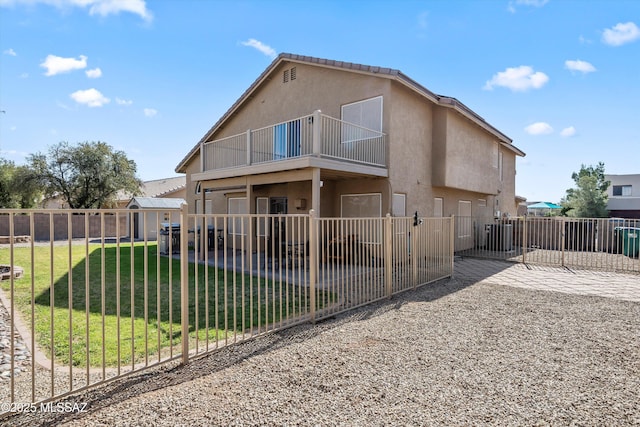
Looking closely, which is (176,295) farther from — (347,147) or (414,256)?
(347,147)

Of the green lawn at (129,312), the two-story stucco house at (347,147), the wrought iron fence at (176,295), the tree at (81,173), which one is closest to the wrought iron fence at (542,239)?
the two-story stucco house at (347,147)

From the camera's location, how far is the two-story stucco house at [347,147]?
11.6 meters

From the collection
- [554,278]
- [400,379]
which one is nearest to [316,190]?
[400,379]

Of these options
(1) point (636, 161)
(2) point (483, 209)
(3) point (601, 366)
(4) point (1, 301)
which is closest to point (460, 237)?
(2) point (483, 209)

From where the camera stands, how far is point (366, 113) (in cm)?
1250

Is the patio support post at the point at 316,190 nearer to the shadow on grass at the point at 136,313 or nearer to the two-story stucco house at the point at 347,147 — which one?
the two-story stucco house at the point at 347,147

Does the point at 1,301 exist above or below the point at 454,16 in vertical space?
below

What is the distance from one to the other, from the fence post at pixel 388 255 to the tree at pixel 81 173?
3088cm

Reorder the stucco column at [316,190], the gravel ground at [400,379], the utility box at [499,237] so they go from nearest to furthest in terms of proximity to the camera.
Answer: the gravel ground at [400,379] < the stucco column at [316,190] < the utility box at [499,237]

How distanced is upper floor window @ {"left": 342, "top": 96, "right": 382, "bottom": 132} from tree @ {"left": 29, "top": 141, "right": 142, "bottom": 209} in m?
26.6

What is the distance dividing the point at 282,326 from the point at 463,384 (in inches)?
114

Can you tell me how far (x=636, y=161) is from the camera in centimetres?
4022

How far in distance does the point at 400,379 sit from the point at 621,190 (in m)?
46.7

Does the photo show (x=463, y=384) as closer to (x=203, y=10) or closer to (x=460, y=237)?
(x=203, y=10)
